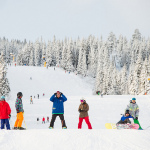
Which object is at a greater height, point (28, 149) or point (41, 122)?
point (28, 149)

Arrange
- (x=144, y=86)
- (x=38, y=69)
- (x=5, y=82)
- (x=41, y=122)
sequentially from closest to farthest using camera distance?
(x=41, y=122)
(x=5, y=82)
(x=144, y=86)
(x=38, y=69)

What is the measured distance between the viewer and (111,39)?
10700 centimetres

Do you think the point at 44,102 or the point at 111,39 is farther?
the point at 111,39

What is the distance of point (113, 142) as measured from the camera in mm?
5523

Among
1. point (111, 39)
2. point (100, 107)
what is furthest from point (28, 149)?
point (111, 39)

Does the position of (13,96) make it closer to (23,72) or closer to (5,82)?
(5,82)

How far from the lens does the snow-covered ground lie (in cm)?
538

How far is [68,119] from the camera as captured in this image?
2227 cm

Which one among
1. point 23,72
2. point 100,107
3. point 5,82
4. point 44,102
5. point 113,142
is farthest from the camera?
point 23,72

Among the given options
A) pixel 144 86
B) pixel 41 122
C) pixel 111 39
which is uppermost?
pixel 111 39

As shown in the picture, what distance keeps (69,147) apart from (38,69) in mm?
61334

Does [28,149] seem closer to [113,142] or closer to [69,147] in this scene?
[69,147]

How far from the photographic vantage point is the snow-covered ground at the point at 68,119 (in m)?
5.38

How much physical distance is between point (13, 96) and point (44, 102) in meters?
16.8
